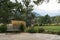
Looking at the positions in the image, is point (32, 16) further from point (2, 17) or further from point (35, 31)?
point (2, 17)

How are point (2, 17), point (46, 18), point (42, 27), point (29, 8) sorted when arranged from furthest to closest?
point (42, 27), point (29, 8), point (46, 18), point (2, 17)

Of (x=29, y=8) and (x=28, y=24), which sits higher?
(x=29, y=8)

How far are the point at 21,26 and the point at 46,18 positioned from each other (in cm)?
299

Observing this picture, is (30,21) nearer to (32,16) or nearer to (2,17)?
(32,16)

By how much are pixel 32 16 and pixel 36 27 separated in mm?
1027

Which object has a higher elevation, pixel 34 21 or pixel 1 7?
pixel 1 7

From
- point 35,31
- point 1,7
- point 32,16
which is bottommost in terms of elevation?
point 35,31

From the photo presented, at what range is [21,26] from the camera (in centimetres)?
1550

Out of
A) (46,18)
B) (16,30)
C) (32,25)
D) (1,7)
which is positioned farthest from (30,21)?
(1,7)

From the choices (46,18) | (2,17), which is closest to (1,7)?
(2,17)

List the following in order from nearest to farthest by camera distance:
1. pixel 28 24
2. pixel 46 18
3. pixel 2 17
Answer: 1. pixel 2 17
2. pixel 46 18
3. pixel 28 24

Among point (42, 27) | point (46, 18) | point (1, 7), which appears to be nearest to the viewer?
point (1, 7)

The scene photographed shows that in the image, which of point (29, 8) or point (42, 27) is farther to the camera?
point (42, 27)

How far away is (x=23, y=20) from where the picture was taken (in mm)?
15617
